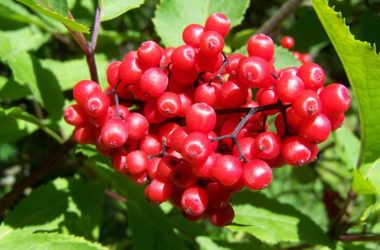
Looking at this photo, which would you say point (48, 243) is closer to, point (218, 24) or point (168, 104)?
point (168, 104)

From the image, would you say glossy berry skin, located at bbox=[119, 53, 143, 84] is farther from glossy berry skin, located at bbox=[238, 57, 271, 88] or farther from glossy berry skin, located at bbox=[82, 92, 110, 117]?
glossy berry skin, located at bbox=[238, 57, 271, 88]

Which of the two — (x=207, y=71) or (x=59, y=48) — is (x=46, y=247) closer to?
(x=207, y=71)

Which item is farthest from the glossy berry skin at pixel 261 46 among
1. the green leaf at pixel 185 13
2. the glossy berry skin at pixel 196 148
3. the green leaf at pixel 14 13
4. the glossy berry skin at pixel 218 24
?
the green leaf at pixel 14 13

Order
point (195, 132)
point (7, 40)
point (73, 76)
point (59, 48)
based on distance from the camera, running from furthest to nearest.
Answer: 1. point (59, 48)
2. point (73, 76)
3. point (7, 40)
4. point (195, 132)

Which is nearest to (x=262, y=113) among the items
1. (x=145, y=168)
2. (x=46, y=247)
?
(x=145, y=168)

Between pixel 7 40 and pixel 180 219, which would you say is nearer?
pixel 7 40

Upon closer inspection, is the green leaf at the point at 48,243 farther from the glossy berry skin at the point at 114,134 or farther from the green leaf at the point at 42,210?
the green leaf at the point at 42,210

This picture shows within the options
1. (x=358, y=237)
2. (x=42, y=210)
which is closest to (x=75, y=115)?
(x=42, y=210)
